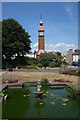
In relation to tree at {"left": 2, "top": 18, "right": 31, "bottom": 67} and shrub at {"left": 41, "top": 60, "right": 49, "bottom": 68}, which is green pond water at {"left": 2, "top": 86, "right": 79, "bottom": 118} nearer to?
tree at {"left": 2, "top": 18, "right": 31, "bottom": 67}

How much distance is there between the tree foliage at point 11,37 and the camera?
94.5 ft

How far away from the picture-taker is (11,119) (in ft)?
20.7

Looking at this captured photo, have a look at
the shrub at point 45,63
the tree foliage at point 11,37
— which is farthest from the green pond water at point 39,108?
the shrub at point 45,63

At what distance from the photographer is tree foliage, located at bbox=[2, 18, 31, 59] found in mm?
28812

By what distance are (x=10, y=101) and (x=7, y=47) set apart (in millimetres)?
22372

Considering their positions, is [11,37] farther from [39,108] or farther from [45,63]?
[39,108]

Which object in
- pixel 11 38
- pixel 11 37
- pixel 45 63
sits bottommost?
pixel 45 63

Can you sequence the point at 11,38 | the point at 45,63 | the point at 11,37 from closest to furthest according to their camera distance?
1. the point at 11,37
2. the point at 11,38
3. the point at 45,63

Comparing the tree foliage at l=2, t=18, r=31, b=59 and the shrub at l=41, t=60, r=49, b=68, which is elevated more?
the tree foliage at l=2, t=18, r=31, b=59

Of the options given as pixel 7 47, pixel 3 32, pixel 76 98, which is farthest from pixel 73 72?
pixel 3 32

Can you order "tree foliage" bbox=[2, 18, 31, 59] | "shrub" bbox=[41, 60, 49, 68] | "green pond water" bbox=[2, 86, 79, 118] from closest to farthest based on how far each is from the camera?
"green pond water" bbox=[2, 86, 79, 118] → "tree foliage" bbox=[2, 18, 31, 59] → "shrub" bbox=[41, 60, 49, 68]

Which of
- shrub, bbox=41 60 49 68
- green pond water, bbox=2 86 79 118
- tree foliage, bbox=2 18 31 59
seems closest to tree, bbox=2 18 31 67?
tree foliage, bbox=2 18 31 59

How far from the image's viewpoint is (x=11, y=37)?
2944 centimetres

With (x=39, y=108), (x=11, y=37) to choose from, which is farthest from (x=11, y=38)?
(x=39, y=108)
